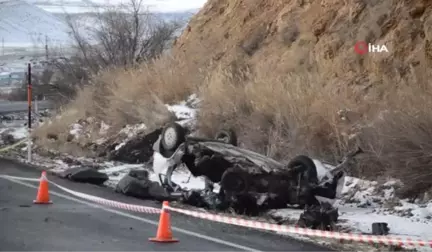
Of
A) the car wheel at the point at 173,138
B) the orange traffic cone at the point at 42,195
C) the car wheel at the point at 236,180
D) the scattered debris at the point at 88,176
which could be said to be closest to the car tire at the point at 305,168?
the car wheel at the point at 236,180

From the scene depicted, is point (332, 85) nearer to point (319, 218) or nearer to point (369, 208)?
point (369, 208)

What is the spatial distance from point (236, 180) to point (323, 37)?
912 centimetres

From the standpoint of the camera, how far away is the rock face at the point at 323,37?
17.5 m

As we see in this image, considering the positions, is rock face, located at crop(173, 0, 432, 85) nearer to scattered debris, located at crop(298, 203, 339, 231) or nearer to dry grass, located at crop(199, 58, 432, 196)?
dry grass, located at crop(199, 58, 432, 196)

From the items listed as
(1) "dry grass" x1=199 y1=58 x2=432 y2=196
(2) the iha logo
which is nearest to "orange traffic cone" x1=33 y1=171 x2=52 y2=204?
(1) "dry grass" x1=199 y1=58 x2=432 y2=196

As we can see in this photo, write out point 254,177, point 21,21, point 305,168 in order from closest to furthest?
point 254,177
point 305,168
point 21,21

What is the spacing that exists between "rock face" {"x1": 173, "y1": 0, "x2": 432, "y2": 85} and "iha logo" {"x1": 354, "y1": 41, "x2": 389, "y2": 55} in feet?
0.32

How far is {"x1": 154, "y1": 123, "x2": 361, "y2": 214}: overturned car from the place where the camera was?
12117 millimetres

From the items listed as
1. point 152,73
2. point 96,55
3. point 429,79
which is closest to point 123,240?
point 429,79

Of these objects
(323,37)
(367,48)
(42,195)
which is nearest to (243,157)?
(42,195)

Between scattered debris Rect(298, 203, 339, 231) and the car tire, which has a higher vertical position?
the car tire

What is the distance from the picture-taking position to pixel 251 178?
1212cm

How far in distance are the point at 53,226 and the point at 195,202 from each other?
125 inches

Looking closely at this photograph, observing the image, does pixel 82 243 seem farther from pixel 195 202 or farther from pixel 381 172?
pixel 381 172
